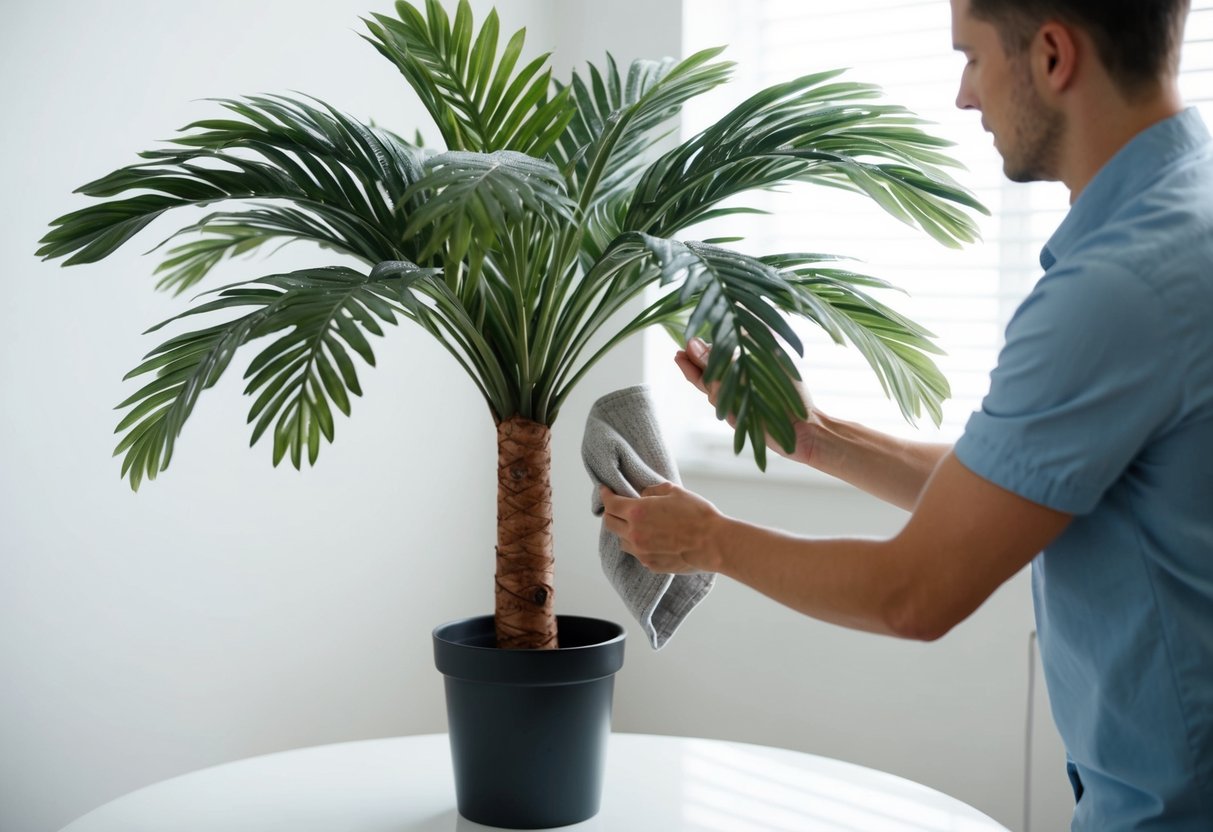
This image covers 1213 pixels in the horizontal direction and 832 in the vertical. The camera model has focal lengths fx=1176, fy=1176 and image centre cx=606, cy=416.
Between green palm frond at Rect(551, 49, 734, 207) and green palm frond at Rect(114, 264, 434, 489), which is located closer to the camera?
green palm frond at Rect(114, 264, 434, 489)

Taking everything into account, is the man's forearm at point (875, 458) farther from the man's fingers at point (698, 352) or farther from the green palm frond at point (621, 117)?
the green palm frond at point (621, 117)

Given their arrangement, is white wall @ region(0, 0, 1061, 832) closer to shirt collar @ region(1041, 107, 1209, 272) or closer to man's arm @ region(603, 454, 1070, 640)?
man's arm @ region(603, 454, 1070, 640)

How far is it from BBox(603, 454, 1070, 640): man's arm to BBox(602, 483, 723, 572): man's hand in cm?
6

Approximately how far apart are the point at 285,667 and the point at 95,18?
1.24 metres

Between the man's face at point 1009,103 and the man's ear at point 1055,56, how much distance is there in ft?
0.04

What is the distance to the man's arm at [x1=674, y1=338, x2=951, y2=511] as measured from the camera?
1.42 meters

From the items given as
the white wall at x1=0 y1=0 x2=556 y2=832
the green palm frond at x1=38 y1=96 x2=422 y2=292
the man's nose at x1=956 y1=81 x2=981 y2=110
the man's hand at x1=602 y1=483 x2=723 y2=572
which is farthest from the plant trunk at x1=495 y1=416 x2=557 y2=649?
the white wall at x1=0 y1=0 x2=556 y2=832

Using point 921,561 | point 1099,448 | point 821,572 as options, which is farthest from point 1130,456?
point 821,572

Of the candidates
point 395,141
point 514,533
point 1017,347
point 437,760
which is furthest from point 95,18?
point 1017,347

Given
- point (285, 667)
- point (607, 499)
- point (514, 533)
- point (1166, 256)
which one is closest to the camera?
point (1166, 256)

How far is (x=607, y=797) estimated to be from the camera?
147cm

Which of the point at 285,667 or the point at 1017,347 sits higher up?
the point at 1017,347

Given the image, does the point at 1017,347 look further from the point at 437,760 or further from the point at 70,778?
the point at 70,778

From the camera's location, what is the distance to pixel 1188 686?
37.0 inches
